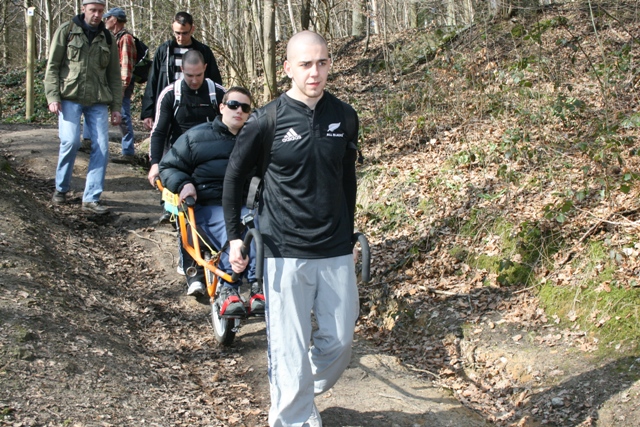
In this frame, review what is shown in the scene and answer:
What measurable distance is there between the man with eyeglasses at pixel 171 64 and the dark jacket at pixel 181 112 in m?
1.21

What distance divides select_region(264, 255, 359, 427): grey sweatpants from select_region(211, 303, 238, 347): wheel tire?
5.90 feet

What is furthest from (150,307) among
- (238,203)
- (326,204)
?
(326,204)

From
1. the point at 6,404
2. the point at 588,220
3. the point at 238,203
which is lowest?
the point at 6,404

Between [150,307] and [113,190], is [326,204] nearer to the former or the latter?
[150,307]

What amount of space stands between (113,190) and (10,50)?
2856 centimetres

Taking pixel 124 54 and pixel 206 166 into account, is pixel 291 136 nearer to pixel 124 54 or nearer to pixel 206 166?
pixel 206 166

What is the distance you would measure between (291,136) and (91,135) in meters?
5.59

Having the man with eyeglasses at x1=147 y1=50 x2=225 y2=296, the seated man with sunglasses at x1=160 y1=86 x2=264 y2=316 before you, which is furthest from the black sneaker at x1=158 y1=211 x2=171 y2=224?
→ the seated man with sunglasses at x1=160 y1=86 x2=264 y2=316

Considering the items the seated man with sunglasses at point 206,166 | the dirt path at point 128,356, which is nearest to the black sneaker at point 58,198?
the dirt path at point 128,356

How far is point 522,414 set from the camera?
4.96 metres

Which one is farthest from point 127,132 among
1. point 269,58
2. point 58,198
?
point 269,58

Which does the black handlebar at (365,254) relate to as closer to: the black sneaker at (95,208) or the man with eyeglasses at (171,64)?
the man with eyeglasses at (171,64)

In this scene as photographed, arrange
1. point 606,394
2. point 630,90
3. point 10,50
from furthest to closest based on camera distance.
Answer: point 10,50
point 630,90
point 606,394

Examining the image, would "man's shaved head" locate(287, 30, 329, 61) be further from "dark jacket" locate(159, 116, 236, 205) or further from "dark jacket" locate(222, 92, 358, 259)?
"dark jacket" locate(159, 116, 236, 205)
